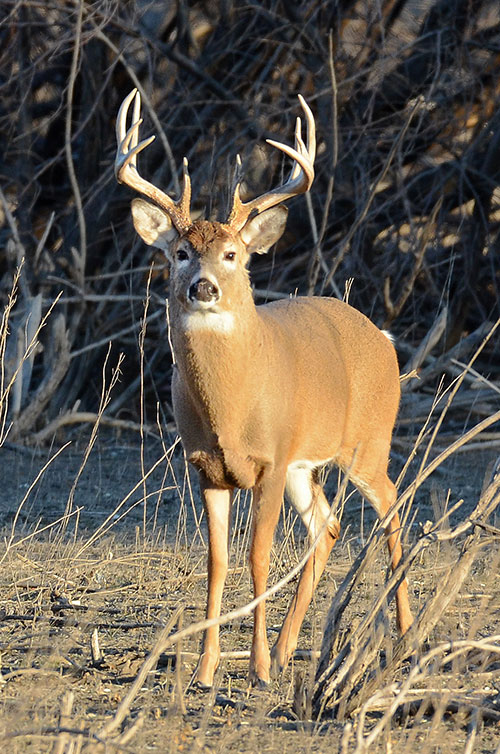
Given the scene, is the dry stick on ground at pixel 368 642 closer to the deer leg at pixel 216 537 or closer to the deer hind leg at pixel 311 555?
the deer hind leg at pixel 311 555

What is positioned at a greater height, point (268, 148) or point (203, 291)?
point (203, 291)

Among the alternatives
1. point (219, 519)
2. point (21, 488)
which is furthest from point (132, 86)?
point (219, 519)

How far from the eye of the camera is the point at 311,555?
212 inches

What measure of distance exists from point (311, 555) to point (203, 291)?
1.39 metres

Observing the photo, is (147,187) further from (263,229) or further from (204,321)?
(204,321)

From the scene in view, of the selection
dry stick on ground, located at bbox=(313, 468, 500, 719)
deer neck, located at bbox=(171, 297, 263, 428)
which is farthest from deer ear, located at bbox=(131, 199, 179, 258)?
dry stick on ground, located at bbox=(313, 468, 500, 719)

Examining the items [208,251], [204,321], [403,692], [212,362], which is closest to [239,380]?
[212,362]

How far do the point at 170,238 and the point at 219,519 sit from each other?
3.87 ft

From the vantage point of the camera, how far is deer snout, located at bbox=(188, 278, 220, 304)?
4660 mm

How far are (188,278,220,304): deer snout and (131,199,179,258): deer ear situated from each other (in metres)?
0.47

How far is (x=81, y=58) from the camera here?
10438mm

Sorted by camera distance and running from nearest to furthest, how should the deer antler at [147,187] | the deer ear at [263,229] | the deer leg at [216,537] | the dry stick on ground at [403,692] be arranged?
the dry stick on ground at [403,692], the deer leg at [216,537], the deer antler at [147,187], the deer ear at [263,229]

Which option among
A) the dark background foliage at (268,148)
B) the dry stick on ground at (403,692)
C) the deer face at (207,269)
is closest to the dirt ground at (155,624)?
the dry stick on ground at (403,692)

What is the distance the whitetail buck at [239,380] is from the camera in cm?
482
